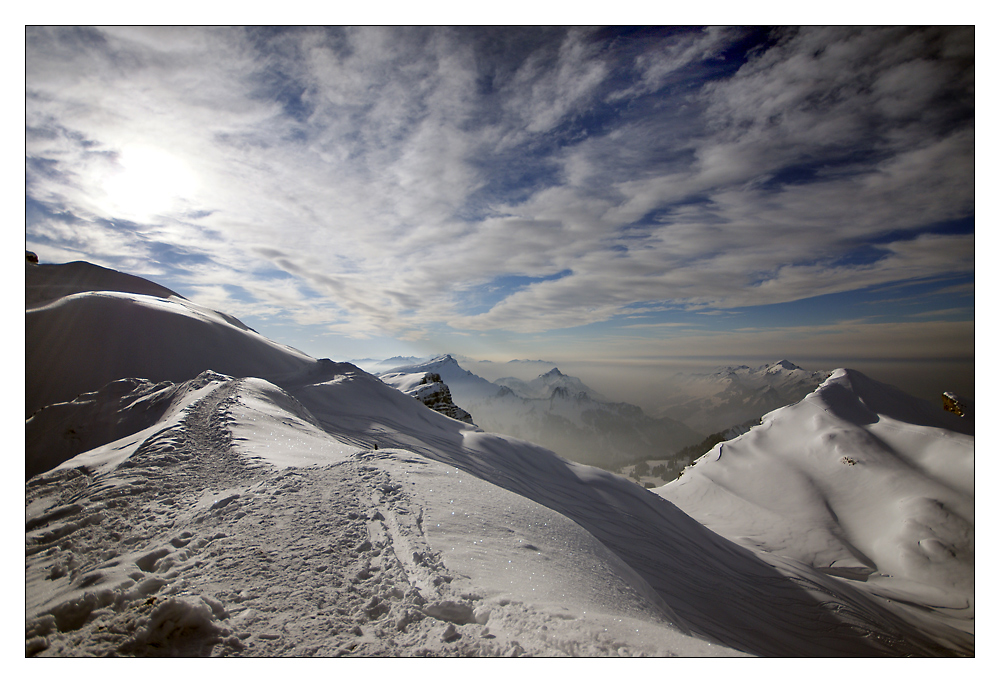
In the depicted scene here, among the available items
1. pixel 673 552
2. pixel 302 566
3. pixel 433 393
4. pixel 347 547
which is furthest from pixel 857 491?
pixel 433 393

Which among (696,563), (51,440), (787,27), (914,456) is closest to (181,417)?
(51,440)

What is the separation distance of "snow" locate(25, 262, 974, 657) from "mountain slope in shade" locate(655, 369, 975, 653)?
6.83 feet

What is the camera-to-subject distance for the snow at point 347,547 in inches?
134

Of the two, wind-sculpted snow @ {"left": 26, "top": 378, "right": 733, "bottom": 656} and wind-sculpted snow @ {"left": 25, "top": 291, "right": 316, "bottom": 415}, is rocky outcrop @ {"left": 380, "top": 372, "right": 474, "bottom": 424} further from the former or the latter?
wind-sculpted snow @ {"left": 26, "top": 378, "right": 733, "bottom": 656}

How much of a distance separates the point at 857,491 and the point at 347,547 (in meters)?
38.8

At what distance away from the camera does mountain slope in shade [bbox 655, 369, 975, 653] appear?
20969 millimetres

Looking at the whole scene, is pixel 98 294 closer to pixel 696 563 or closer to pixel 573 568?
pixel 573 568

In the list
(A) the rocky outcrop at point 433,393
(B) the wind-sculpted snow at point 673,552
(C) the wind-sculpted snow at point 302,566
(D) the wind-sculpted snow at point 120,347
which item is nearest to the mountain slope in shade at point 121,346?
(D) the wind-sculpted snow at point 120,347

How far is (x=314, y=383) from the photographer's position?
1892cm

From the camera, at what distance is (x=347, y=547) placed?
14.7ft

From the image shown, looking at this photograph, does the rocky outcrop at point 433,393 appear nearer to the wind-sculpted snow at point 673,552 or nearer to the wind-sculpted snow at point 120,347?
the wind-sculpted snow at point 120,347

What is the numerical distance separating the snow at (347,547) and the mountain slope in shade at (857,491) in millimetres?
2081

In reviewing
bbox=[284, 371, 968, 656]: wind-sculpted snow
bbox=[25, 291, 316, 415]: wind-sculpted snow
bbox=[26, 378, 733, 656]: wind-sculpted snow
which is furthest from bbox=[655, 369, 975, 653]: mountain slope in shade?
bbox=[25, 291, 316, 415]: wind-sculpted snow

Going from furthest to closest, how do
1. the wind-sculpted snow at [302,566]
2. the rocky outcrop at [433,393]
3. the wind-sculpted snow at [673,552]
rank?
the rocky outcrop at [433,393] → the wind-sculpted snow at [673,552] → the wind-sculpted snow at [302,566]
